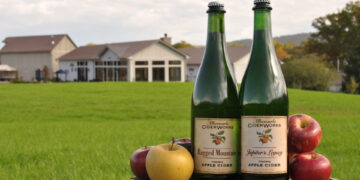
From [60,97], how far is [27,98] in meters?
2.13

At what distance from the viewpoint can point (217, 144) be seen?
3.05 m

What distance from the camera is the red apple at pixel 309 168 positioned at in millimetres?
3174

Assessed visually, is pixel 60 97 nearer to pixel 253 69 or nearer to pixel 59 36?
pixel 253 69

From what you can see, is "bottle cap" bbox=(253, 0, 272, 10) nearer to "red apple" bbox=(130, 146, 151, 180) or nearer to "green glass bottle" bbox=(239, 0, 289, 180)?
"green glass bottle" bbox=(239, 0, 289, 180)

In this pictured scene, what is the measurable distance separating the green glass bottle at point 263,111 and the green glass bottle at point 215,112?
0.07m

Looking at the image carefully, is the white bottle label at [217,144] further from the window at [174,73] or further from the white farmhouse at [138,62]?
the window at [174,73]

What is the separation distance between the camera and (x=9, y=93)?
37031 millimetres

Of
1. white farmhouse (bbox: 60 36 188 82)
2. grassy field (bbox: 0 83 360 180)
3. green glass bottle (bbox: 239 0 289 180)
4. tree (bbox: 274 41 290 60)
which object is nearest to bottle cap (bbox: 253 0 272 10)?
green glass bottle (bbox: 239 0 289 180)

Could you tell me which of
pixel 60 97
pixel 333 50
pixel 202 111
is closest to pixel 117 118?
pixel 60 97

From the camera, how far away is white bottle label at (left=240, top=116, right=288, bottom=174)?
2.96m

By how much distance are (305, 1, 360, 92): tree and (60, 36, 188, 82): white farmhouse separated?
21185 millimetres

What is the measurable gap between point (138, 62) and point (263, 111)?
64351 mm

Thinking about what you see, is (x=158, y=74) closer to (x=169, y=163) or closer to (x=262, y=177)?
(x=169, y=163)

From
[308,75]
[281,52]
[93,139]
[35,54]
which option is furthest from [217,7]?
[281,52]
